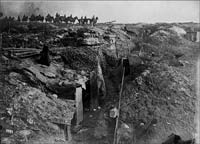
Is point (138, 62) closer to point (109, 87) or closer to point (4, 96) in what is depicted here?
point (109, 87)

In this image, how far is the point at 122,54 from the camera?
2463 millimetres

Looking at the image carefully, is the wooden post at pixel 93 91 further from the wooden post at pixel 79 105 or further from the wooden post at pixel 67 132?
the wooden post at pixel 67 132

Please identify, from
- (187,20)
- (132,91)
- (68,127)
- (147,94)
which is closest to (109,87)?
(132,91)

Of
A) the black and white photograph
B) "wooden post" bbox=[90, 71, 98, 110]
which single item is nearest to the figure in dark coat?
the black and white photograph

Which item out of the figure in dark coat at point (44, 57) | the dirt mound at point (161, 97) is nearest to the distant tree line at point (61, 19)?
the figure in dark coat at point (44, 57)

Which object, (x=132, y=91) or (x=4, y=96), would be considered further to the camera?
(x=132, y=91)

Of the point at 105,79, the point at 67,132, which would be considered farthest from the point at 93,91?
the point at 67,132

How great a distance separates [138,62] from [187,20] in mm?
650

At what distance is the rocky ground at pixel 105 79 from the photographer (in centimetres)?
212

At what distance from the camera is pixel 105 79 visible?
2.38 meters

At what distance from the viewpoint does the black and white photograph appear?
2.14 meters

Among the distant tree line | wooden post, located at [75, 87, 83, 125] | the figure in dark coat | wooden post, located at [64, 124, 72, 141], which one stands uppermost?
the distant tree line

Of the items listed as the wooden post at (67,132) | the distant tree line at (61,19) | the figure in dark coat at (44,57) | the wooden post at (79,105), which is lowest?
the wooden post at (67,132)

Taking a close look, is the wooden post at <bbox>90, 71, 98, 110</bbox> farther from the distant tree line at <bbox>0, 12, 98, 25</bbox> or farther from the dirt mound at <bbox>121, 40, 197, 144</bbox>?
the distant tree line at <bbox>0, 12, 98, 25</bbox>
